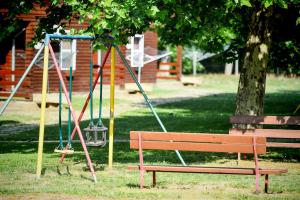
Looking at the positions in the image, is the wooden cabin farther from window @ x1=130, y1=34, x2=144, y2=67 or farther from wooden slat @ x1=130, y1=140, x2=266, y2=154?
wooden slat @ x1=130, y1=140, x2=266, y2=154

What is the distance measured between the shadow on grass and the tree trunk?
123 cm

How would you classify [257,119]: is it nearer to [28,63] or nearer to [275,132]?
[275,132]

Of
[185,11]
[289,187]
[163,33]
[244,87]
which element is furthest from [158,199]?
[163,33]

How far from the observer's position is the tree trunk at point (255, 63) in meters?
13.8

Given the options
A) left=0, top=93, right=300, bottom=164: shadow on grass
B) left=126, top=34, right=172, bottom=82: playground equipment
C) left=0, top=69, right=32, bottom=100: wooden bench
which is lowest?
left=0, top=93, right=300, bottom=164: shadow on grass

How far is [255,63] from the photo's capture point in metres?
13.9

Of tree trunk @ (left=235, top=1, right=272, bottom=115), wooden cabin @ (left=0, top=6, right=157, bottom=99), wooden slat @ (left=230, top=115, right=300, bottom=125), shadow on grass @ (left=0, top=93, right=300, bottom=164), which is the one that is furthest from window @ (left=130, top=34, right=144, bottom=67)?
wooden slat @ (left=230, top=115, right=300, bottom=125)

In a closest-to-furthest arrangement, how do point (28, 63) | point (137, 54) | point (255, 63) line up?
point (255, 63), point (28, 63), point (137, 54)

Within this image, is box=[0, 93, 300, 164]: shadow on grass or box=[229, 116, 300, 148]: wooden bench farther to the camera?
box=[0, 93, 300, 164]: shadow on grass

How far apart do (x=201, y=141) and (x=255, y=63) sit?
15.8ft

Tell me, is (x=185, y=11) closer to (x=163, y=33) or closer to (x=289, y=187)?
(x=289, y=187)

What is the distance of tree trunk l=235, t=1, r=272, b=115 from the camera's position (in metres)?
13.8

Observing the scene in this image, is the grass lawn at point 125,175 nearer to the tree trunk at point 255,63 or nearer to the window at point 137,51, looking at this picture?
→ the tree trunk at point 255,63

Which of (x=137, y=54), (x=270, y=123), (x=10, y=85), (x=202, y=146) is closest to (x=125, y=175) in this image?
(x=202, y=146)
